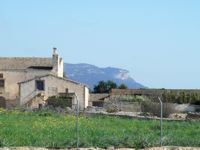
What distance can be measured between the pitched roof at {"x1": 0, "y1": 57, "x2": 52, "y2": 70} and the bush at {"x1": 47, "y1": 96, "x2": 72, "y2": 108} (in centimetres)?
1248

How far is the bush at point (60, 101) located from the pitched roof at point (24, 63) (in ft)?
40.9

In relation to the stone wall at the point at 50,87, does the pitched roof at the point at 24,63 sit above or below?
above

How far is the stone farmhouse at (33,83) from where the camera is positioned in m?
75.8

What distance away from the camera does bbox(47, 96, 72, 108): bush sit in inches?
2665

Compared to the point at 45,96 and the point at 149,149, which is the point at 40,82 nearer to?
the point at 45,96

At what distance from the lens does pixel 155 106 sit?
55344 millimetres

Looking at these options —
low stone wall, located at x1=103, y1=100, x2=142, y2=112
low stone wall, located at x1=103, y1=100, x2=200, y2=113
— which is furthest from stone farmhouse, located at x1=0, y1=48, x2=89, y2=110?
low stone wall, located at x1=103, y1=100, x2=200, y2=113

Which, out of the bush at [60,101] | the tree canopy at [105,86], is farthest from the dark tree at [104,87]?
the bush at [60,101]

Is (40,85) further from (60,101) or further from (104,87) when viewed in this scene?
(104,87)

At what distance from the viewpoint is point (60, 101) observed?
6981cm

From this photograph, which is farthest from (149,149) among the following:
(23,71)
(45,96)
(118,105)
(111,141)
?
(23,71)

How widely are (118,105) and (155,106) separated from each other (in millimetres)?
15104

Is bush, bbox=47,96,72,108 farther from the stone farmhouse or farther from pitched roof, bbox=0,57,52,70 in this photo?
pitched roof, bbox=0,57,52,70

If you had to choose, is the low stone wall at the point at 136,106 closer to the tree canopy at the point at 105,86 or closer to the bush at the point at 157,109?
the bush at the point at 157,109
